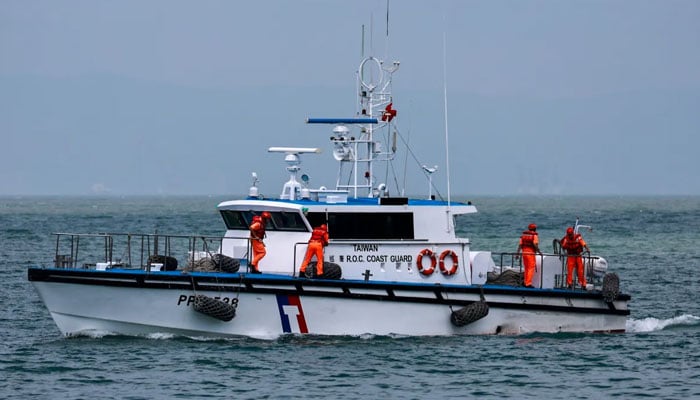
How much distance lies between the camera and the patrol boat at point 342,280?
22.4 m

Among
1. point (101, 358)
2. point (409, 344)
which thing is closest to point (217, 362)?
point (101, 358)

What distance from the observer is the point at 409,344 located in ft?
74.6

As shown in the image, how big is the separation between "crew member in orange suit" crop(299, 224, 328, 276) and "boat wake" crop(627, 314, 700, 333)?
7.57 metres

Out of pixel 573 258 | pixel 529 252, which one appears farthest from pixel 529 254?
pixel 573 258

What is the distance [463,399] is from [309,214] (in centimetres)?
570

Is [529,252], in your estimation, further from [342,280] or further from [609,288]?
[342,280]

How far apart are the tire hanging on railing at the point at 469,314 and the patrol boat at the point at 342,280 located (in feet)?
0.06

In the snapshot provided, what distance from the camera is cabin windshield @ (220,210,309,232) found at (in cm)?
2350

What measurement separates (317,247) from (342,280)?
76 cm

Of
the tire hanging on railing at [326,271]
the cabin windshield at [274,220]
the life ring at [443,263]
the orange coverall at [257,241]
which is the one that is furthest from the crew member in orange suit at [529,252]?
the orange coverall at [257,241]

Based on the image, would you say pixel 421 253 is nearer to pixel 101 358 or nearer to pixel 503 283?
pixel 503 283

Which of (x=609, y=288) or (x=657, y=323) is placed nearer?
(x=609, y=288)

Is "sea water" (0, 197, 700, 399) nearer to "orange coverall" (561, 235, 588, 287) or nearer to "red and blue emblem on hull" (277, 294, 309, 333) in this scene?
"red and blue emblem on hull" (277, 294, 309, 333)

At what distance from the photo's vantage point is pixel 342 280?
2275 centimetres
